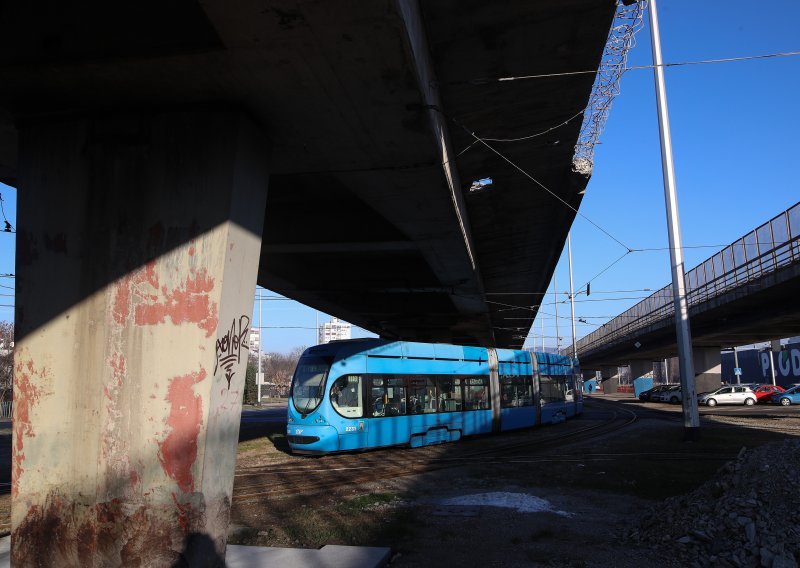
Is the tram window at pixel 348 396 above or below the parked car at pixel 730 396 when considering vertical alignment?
above

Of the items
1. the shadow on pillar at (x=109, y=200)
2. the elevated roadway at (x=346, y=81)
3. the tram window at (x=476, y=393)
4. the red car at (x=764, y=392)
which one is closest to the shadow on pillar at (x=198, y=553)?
the shadow on pillar at (x=109, y=200)

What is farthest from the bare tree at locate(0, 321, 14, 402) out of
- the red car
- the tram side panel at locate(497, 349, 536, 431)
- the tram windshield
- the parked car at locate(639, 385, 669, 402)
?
the red car

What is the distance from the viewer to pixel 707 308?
1154 inches

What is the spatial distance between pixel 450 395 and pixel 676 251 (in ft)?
25.7

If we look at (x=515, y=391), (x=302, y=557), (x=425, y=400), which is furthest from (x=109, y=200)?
(x=515, y=391)

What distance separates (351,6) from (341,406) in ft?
38.9

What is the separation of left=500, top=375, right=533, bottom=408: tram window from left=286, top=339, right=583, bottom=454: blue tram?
1.4 inches

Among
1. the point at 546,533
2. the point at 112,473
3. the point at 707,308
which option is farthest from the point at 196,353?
the point at 707,308

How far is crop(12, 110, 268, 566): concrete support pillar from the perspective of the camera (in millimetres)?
5258

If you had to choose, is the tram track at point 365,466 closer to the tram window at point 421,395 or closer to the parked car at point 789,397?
the tram window at point 421,395

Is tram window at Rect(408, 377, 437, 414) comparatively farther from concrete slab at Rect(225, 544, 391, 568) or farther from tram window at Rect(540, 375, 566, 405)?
concrete slab at Rect(225, 544, 391, 568)

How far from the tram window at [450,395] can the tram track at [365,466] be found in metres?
1.14

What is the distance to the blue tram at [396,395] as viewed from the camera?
15.0 meters

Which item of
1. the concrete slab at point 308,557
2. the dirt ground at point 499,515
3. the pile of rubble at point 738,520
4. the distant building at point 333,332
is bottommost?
the dirt ground at point 499,515
